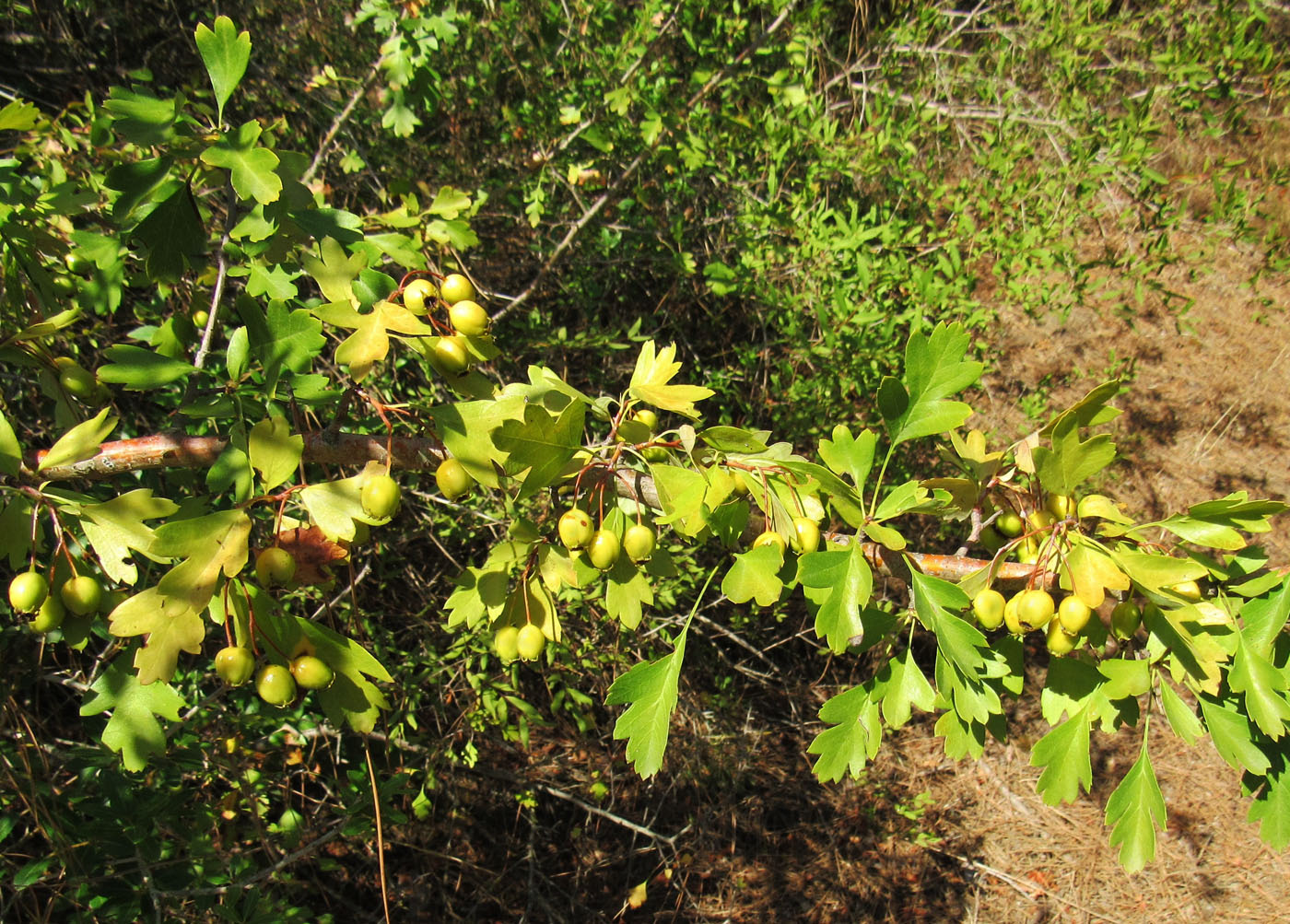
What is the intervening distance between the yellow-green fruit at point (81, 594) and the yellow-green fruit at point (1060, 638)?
5.56ft

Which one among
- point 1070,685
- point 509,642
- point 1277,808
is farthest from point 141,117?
point 1277,808

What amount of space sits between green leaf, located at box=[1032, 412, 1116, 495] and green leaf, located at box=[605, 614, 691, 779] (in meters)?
0.66

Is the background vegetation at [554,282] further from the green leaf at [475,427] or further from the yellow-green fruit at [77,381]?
the green leaf at [475,427]

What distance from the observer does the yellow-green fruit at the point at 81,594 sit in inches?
50.4

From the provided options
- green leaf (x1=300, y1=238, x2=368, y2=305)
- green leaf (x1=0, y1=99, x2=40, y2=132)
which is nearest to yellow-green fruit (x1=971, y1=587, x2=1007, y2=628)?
green leaf (x1=300, y1=238, x2=368, y2=305)

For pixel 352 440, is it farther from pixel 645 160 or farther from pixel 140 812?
pixel 645 160

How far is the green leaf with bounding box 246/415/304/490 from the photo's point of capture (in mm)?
1146

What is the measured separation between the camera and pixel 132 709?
134 centimetres

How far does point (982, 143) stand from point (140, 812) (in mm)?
5101

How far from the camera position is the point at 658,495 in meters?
1.22

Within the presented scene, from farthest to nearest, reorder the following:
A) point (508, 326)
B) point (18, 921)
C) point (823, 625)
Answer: point (508, 326), point (18, 921), point (823, 625)

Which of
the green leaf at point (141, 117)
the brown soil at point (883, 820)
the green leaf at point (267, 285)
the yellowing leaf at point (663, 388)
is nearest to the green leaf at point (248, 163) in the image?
the green leaf at point (141, 117)

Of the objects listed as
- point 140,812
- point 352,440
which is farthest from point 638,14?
point 140,812

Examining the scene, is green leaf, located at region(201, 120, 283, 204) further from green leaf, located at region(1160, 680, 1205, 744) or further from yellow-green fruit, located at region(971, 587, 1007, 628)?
green leaf, located at region(1160, 680, 1205, 744)
